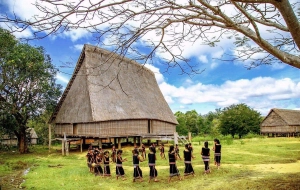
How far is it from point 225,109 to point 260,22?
43.1 metres

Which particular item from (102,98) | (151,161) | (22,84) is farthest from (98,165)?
(22,84)

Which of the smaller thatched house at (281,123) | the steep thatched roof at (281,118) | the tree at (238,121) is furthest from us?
the tree at (238,121)

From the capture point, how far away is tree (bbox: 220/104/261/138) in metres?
44.4

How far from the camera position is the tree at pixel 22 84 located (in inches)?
928

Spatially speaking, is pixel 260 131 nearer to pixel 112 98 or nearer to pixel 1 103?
pixel 112 98

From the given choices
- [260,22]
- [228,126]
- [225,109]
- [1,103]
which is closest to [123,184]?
[260,22]

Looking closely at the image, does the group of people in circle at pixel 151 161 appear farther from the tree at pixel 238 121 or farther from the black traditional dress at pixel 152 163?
the tree at pixel 238 121

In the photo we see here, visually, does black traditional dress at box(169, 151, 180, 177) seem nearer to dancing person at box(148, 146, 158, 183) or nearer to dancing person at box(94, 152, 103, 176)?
dancing person at box(148, 146, 158, 183)

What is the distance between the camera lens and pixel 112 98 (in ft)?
83.7

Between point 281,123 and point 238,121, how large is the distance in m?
6.59

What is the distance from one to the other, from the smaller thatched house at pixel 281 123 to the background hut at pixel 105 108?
892 inches

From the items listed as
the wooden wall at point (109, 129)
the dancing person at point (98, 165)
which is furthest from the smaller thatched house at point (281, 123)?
the dancing person at point (98, 165)

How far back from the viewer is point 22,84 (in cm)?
2491

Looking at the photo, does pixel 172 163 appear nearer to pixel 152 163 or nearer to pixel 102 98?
pixel 152 163
